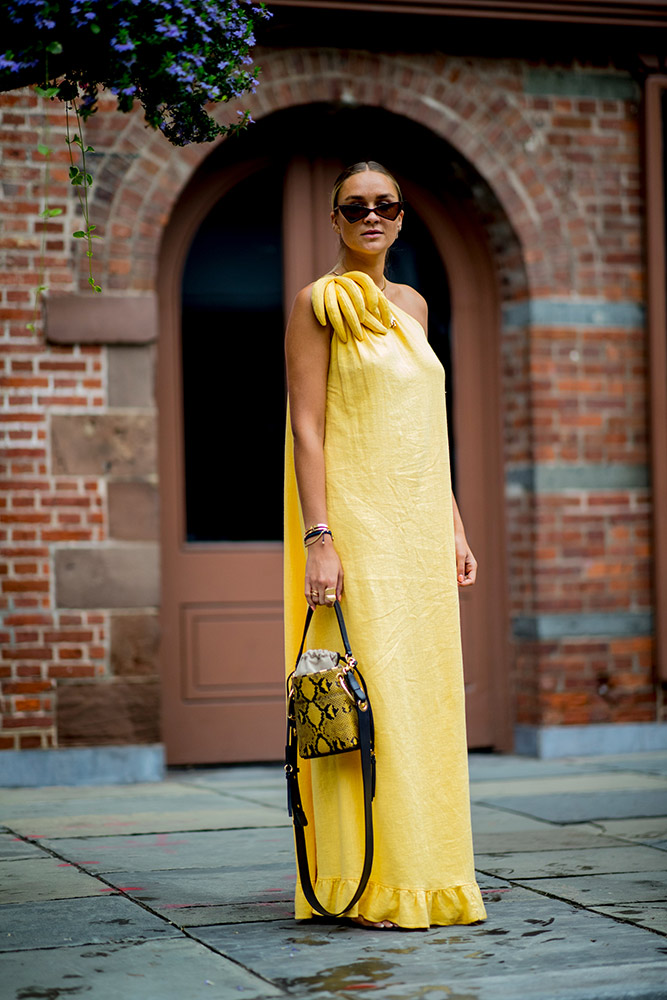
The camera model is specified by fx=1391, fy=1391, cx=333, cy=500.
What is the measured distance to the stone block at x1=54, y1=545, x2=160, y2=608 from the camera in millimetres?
6898

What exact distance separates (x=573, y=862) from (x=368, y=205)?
2.36 metres

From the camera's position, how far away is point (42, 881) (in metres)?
4.47

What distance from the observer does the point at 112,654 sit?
6.93 meters

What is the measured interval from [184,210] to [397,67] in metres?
1.39

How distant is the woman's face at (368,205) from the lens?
3.98 m

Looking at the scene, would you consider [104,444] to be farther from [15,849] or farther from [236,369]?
[15,849]

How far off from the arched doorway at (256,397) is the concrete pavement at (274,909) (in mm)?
1127

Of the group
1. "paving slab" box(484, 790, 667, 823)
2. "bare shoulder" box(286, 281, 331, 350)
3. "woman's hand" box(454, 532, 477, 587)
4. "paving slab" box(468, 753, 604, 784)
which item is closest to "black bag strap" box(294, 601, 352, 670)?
"woman's hand" box(454, 532, 477, 587)

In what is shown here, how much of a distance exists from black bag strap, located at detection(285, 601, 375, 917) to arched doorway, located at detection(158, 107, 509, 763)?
3.61m

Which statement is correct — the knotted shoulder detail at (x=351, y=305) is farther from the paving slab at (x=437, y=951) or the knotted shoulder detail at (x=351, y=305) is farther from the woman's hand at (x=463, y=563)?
the paving slab at (x=437, y=951)

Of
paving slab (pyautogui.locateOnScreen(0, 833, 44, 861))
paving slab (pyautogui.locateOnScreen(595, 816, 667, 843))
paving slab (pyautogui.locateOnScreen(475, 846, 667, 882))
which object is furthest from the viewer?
paving slab (pyautogui.locateOnScreen(595, 816, 667, 843))

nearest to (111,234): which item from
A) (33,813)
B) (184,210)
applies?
(184,210)

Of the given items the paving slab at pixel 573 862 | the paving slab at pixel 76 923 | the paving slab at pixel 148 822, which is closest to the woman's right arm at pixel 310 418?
the paving slab at pixel 76 923

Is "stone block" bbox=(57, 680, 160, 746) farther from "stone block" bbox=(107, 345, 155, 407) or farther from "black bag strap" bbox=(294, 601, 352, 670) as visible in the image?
"black bag strap" bbox=(294, 601, 352, 670)
